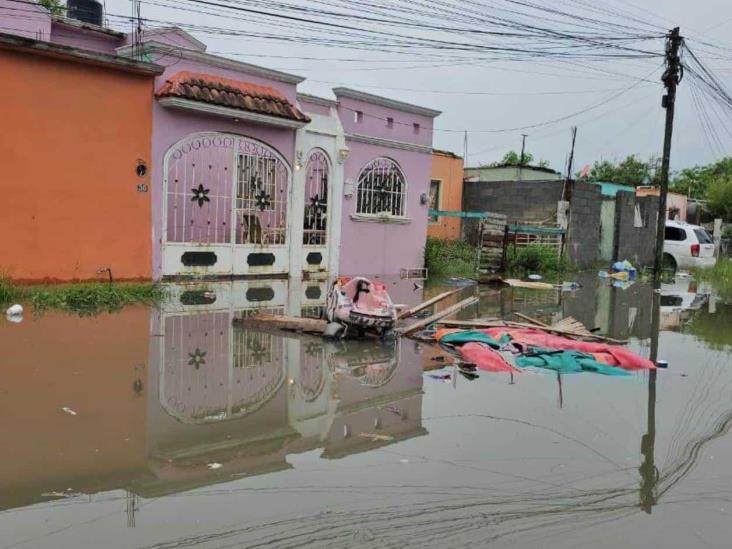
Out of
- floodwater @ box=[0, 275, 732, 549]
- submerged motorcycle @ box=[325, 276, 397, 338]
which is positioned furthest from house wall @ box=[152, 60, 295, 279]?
submerged motorcycle @ box=[325, 276, 397, 338]

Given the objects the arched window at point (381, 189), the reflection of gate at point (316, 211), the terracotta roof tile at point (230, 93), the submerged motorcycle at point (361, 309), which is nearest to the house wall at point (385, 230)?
the arched window at point (381, 189)

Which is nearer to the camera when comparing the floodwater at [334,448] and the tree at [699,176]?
the floodwater at [334,448]

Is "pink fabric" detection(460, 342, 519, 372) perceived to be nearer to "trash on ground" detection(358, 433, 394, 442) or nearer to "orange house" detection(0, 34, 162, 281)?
"trash on ground" detection(358, 433, 394, 442)

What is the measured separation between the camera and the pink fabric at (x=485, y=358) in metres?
6.91

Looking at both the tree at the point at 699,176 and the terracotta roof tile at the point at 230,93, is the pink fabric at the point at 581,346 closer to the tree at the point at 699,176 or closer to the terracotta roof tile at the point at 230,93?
the terracotta roof tile at the point at 230,93

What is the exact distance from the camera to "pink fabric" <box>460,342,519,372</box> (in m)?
6.91

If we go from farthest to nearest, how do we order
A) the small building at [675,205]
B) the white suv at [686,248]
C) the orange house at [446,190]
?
the small building at [675,205], the white suv at [686,248], the orange house at [446,190]

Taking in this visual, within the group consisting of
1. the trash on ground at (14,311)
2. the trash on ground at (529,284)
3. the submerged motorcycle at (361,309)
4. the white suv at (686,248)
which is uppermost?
the white suv at (686,248)

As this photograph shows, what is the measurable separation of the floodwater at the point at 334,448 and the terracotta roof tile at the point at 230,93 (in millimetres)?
A: 5585

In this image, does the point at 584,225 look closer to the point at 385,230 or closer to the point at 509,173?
the point at 509,173

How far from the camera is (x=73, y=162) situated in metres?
11.2

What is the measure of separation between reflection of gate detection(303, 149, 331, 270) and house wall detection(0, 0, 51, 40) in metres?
6.71

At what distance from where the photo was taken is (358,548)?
314 centimetres

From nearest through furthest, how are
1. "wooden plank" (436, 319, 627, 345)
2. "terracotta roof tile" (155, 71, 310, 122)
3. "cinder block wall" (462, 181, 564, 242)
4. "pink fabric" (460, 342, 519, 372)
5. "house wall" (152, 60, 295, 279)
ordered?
1. "pink fabric" (460, 342, 519, 372)
2. "wooden plank" (436, 319, 627, 345)
3. "terracotta roof tile" (155, 71, 310, 122)
4. "house wall" (152, 60, 295, 279)
5. "cinder block wall" (462, 181, 564, 242)
